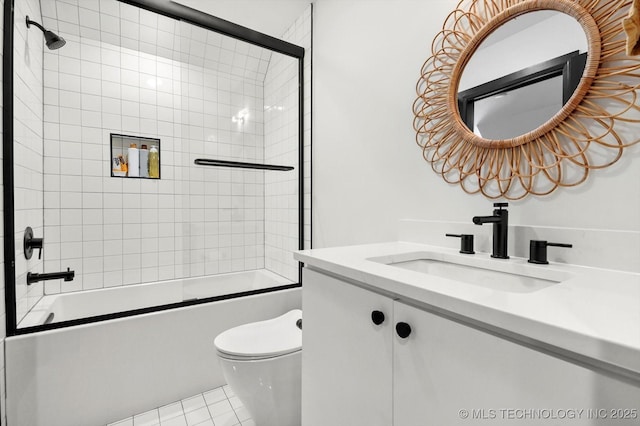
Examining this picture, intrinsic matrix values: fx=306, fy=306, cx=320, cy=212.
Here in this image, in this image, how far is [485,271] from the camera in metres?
0.96

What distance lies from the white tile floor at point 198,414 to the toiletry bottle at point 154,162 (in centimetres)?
142

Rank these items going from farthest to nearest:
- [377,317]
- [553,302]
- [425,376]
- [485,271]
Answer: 1. [485,271]
2. [377,317]
3. [425,376]
4. [553,302]

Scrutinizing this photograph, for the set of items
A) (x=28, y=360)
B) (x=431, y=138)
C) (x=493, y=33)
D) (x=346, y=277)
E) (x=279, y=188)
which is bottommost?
(x=28, y=360)

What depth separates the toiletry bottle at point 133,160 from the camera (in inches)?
81.2

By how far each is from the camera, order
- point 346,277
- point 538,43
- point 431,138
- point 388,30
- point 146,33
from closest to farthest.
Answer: point 346,277, point 538,43, point 431,138, point 388,30, point 146,33

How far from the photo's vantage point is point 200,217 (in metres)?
1.96

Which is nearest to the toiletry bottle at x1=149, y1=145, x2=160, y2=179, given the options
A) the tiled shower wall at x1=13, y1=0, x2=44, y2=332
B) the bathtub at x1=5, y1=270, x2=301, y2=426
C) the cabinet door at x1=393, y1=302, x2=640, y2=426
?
the tiled shower wall at x1=13, y1=0, x2=44, y2=332

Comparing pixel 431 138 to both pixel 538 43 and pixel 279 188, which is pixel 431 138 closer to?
pixel 538 43

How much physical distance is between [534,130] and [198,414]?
191 centimetres

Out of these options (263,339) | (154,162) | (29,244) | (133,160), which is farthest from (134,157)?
(263,339)

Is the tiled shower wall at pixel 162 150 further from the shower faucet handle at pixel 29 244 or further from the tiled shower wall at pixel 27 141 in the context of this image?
the shower faucet handle at pixel 29 244

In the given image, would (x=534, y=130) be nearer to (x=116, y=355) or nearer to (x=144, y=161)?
(x=116, y=355)

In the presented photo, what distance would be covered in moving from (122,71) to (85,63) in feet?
0.64

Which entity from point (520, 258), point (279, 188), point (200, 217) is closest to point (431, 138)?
point (520, 258)
